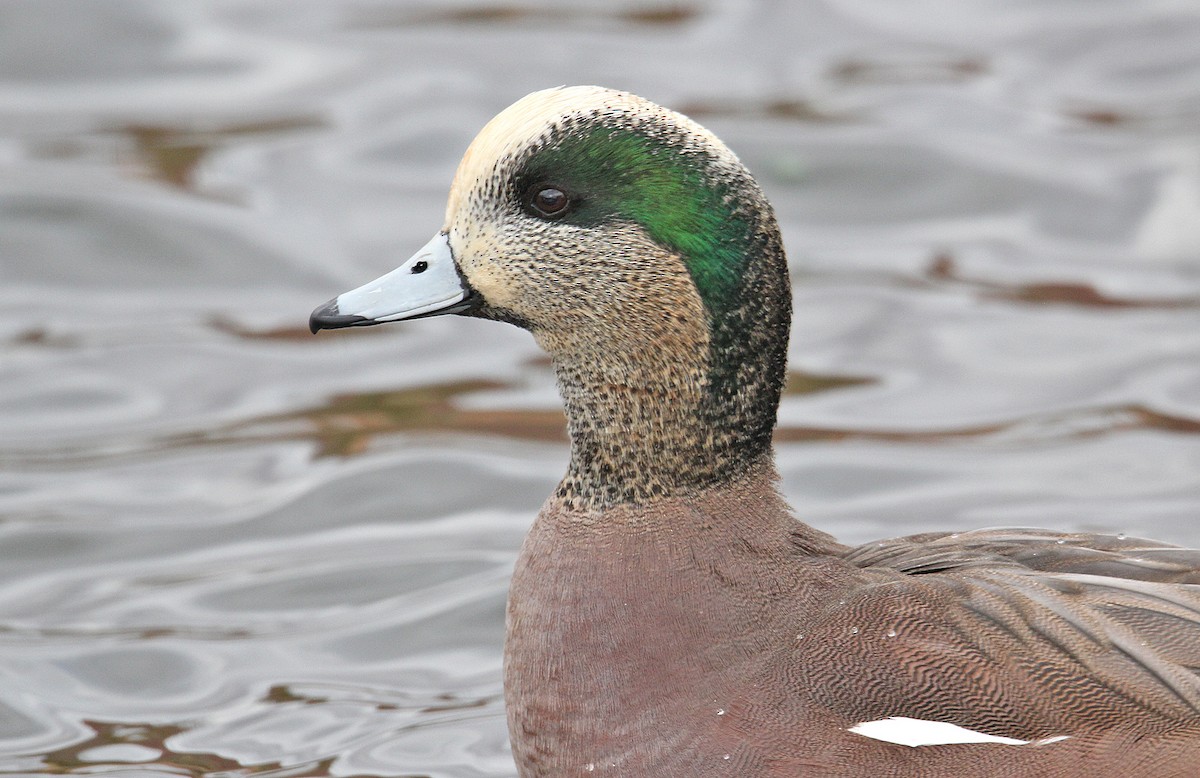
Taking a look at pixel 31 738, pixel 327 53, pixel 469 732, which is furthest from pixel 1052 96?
pixel 31 738

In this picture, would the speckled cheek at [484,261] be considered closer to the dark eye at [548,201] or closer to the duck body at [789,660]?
the dark eye at [548,201]

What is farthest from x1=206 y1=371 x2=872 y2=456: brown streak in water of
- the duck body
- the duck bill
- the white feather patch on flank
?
the white feather patch on flank

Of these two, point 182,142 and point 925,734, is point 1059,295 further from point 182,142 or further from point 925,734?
point 925,734

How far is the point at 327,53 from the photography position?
10961 mm

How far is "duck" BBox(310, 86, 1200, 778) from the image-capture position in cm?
412

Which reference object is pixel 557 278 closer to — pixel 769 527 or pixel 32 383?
pixel 769 527

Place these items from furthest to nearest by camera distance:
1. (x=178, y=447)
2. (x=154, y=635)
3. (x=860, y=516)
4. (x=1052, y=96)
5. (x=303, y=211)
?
(x=1052, y=96) → (x=303, y=211) → (x=178, y=447) → (x=860, y=516) → (x=154, y=635)

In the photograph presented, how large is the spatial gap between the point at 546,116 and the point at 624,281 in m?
0.43

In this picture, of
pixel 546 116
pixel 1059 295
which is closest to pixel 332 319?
pixel 546 116

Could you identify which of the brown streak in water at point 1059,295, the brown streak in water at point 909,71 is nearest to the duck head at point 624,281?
the brown streak in water at point 1059,295

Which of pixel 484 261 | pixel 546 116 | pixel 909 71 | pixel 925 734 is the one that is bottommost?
pixel 925 734

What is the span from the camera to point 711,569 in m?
4.43

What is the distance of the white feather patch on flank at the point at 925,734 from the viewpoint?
161 inches

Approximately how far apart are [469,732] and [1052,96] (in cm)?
622
